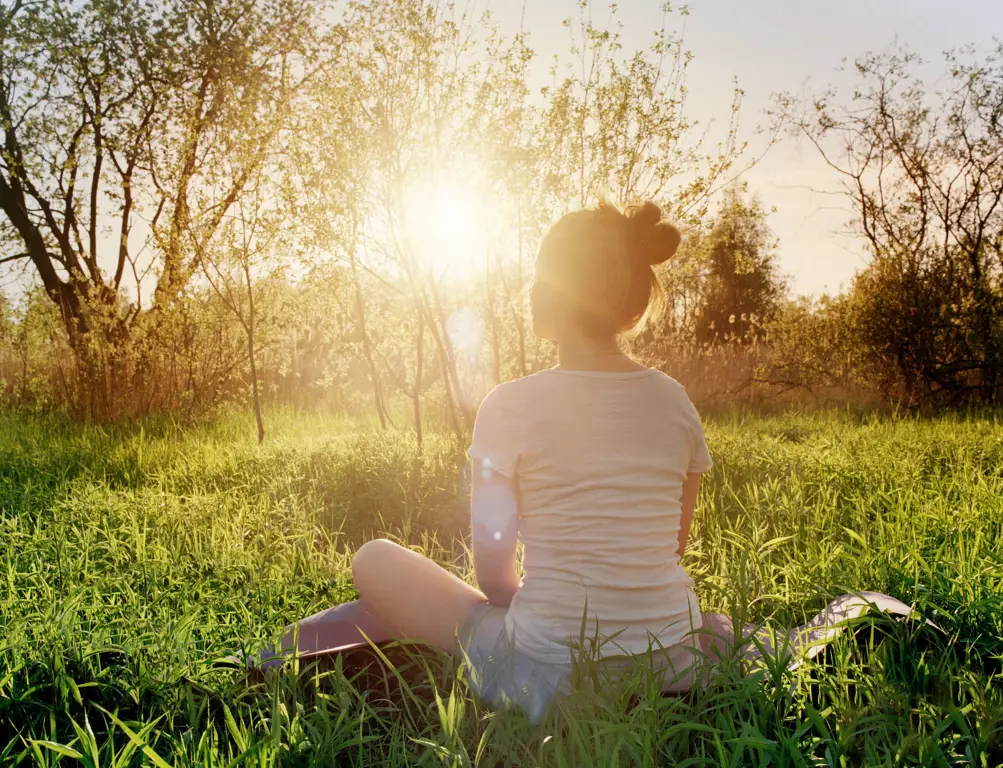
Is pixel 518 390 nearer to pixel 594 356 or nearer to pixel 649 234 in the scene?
pixel 594 356

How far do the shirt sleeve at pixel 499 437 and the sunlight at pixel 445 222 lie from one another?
5.05 m

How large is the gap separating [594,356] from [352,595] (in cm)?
185

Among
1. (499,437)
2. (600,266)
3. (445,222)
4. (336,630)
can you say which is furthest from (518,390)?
(445,222)

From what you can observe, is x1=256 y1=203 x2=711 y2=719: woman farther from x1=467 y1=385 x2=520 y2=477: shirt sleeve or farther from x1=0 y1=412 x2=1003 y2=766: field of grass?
x1=0 y1=412 x2=1003 y2=766: field of grass

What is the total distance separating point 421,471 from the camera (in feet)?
18.4

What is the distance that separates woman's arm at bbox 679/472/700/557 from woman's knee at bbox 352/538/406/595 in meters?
0.85

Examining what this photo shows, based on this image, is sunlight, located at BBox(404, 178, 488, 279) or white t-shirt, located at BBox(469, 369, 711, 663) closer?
white t-shirt, located at BBox(469, 369, 711, 663)

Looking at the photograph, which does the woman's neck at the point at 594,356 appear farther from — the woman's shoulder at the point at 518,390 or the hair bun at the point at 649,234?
the hair bun at the point at 649,234

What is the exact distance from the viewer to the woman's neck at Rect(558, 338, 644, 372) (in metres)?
1.93

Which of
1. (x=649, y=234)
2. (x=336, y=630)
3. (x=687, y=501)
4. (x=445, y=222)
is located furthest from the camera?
(x=445, y=222)

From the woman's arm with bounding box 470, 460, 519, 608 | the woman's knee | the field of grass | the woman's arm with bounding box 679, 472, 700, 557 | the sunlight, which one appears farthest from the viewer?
the sunlight

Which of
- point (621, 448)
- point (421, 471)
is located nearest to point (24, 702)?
point (621, 448)

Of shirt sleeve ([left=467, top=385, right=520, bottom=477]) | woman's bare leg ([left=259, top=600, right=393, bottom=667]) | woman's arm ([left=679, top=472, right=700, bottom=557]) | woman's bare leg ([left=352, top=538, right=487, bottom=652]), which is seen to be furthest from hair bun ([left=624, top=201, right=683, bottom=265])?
woman's bare leg ([left=259, top=600, right=393, bottom=667])

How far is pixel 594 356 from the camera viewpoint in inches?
76.5
